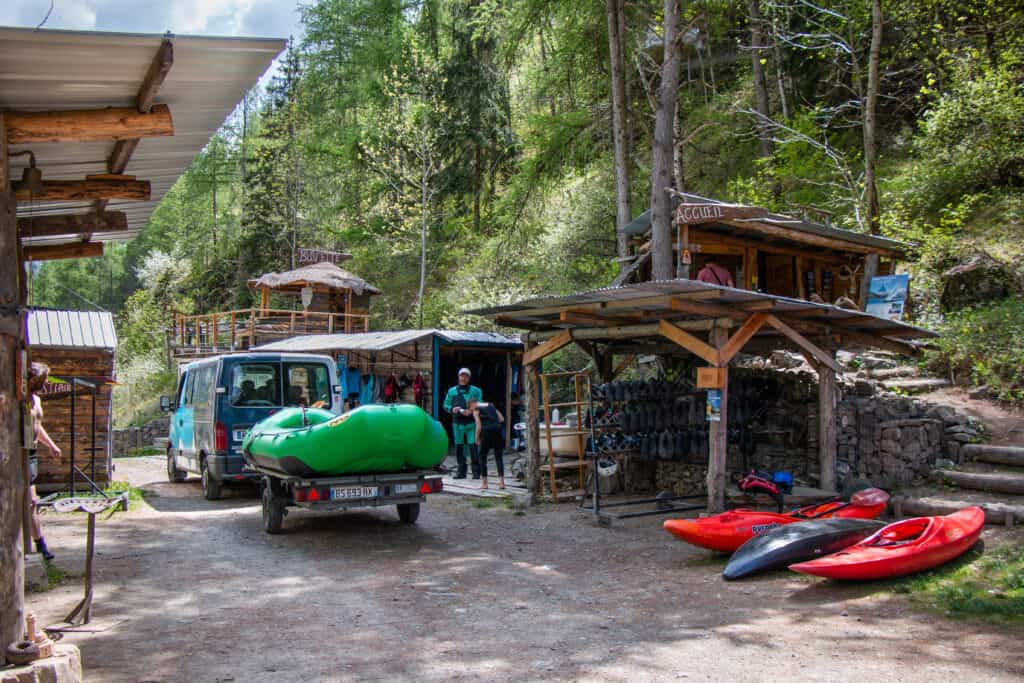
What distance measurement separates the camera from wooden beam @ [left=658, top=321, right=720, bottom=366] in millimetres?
9273

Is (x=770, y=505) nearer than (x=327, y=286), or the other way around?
(x=770, y=505)

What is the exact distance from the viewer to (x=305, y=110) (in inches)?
1673

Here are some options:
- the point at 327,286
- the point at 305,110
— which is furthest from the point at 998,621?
the point at 305,110

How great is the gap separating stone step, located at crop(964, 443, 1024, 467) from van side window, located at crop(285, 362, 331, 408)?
342 inches

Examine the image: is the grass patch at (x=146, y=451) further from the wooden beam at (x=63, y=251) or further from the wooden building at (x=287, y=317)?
the wooden beam at (x=63, y=251)

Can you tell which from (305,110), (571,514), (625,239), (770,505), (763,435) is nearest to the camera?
(770,505)

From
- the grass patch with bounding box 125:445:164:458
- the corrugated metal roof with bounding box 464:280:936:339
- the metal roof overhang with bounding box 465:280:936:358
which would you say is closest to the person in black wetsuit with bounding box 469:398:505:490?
the metal roof overhang with bounding box 465:280:936:358

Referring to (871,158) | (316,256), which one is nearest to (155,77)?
(871,158)

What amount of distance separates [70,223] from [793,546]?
6.90 m

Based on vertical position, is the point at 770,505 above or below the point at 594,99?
below

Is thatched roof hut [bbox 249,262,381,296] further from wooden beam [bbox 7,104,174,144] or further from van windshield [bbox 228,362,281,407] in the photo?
wooden beam [bbox 7,104,174,144]

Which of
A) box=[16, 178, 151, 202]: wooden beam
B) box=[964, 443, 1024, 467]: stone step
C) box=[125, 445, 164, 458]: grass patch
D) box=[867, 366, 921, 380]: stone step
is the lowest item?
box=[125, 445, 164, 458]: grass patch

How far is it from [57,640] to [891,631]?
5.58 metres

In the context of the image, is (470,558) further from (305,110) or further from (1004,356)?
(305,110)
